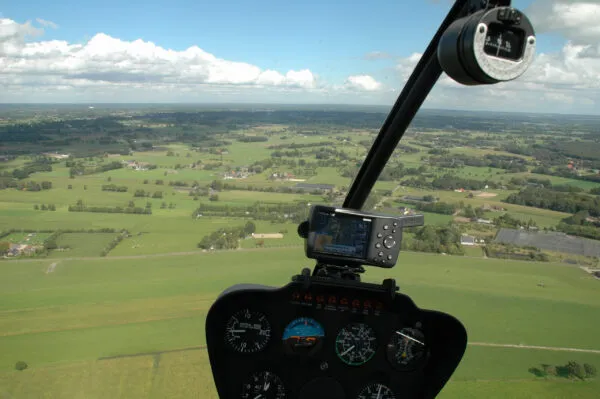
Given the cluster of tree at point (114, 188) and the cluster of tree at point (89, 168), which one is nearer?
the cluster of tree at point (114, 188)

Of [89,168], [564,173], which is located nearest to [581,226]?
[564,173]

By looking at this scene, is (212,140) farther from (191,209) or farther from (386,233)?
(386,233)

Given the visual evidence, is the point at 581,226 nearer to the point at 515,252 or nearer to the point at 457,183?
the point at 515,252

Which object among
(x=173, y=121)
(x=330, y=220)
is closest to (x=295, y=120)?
(x=330, y=220)

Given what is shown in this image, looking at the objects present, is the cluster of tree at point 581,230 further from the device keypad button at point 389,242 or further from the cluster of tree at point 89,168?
the cluster of tree at point 89,168

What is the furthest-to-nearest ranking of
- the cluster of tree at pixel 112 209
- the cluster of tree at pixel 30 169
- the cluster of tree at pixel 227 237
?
the cluster of tree at pixel 30 169 < the cluster of tree at pixel 112 209 < the cluster of tree at pixel 227 237

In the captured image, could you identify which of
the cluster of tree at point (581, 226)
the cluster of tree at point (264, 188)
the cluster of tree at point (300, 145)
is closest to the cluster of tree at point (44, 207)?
the cluster of tree at point (264, 188)

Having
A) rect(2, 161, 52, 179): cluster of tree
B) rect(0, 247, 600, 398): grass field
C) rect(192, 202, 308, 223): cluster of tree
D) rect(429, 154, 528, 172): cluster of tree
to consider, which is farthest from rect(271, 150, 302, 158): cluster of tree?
rect(2, 161, 52, 179): cluster of tree
